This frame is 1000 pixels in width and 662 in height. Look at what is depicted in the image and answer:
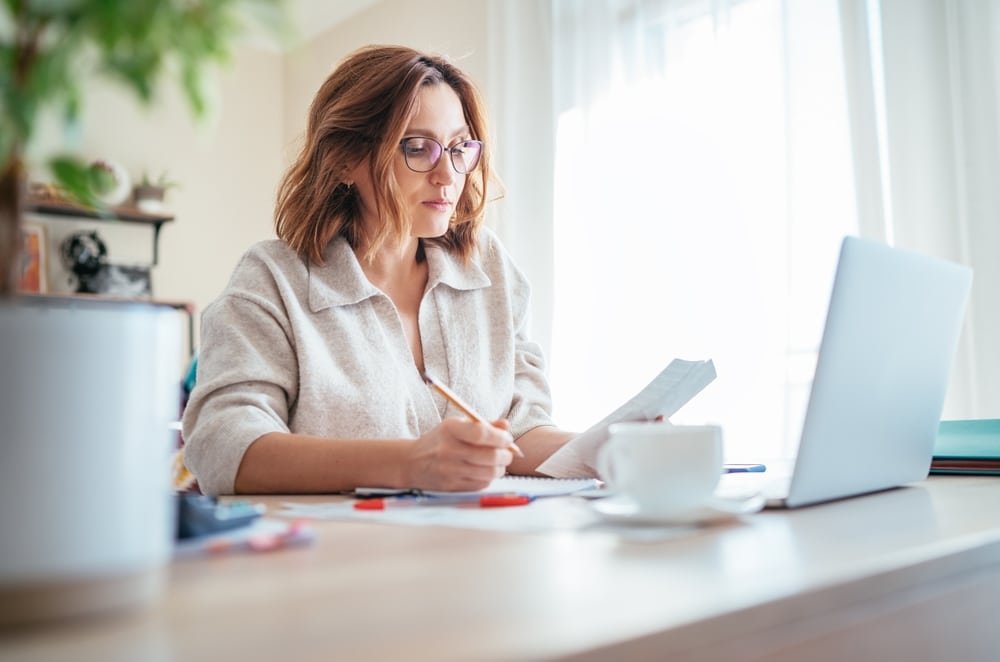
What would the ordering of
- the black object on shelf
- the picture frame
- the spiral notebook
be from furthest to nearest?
the picture frame < the spiral notebook < the black object on shelf

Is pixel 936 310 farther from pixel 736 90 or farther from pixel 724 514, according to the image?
pixel 736 90

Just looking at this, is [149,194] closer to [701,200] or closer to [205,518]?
[701,200]

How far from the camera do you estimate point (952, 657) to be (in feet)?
2.01

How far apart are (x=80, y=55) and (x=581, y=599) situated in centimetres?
34

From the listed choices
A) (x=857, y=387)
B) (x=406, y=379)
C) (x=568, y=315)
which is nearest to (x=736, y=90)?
(x=568, y=315)

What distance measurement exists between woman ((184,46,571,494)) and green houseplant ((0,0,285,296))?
79 centimetres

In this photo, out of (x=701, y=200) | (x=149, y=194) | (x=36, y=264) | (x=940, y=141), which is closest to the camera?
(x=940, y=141)

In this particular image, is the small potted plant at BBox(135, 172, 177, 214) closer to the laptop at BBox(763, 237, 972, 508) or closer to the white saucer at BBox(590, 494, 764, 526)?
the laptop at BBox(763, 237, 972, 508)

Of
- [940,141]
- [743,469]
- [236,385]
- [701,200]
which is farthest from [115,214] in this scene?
[743,469]

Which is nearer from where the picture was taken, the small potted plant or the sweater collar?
the sweater collar

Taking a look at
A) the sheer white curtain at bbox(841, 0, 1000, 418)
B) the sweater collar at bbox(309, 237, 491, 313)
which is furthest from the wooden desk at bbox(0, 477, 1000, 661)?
the sheer white curtain at bbox(841, 0, 1000, 418)

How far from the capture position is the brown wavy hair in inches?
62.6

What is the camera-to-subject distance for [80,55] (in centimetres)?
40

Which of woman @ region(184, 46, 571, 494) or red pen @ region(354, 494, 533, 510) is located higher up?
woman @ region(184, 46, 571, 494)
